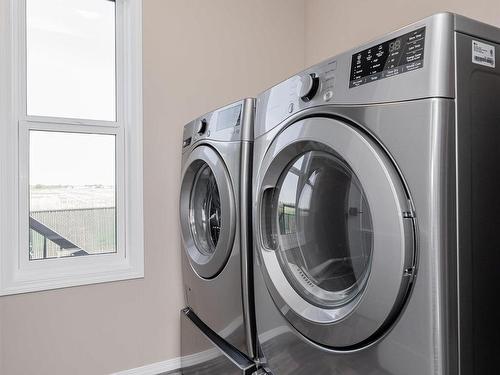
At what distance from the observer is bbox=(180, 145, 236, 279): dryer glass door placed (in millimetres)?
1431

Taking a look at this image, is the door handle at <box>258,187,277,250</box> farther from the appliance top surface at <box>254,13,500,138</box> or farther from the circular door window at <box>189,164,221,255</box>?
the circular door window at <box>189,164,221,255</box>

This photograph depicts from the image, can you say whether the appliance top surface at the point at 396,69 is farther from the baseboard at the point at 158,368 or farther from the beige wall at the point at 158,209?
the baseboard at the point at 158,368

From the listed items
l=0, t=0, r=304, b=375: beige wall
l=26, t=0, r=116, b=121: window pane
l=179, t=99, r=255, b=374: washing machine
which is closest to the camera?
l=179, t=99, r=255, b=374: washing machine

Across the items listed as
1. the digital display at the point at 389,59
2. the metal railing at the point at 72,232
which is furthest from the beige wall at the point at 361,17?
the metal railing at the point at 72,232

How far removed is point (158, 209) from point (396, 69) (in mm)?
1569

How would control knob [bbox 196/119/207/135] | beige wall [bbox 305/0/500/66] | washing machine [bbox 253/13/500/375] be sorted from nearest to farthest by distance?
washing machine [bbox 253/13/500/375] → beige wall [bbox 305/0/500/66] → control knob [bbox 196/119/207/135]

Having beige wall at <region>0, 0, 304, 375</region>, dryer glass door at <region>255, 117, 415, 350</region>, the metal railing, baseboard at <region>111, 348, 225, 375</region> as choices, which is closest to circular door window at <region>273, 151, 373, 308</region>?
dryer glass door at <region>255, 117, 415, 350</region>

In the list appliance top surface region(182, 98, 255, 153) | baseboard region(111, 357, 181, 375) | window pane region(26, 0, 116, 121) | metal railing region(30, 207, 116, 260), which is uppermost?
window pane region(26, 0, 116, 121)

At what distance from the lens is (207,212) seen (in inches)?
71.1

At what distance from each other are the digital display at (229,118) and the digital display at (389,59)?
600mm

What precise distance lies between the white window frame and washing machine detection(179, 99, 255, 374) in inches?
12.2

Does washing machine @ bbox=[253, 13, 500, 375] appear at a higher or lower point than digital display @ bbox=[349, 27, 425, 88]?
lower

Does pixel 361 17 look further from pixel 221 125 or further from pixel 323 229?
pixel 323 229

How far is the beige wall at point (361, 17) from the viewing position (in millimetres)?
1531
